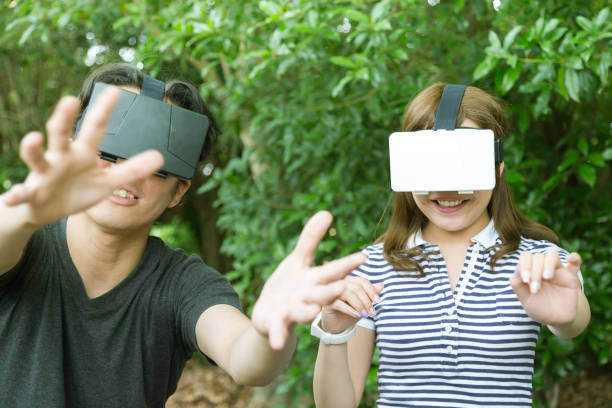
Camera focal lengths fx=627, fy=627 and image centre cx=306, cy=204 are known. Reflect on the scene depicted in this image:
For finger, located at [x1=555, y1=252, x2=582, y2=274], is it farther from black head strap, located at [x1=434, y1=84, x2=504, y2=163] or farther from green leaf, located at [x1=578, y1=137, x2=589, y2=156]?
green leaf, located at [x1=578, y1=137, x2=589, y2=156]

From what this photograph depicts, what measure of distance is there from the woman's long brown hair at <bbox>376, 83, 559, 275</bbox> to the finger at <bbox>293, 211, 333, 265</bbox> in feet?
1.94

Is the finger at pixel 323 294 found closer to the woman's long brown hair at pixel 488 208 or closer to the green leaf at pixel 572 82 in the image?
the woman's long brown hair at pixel 488 208

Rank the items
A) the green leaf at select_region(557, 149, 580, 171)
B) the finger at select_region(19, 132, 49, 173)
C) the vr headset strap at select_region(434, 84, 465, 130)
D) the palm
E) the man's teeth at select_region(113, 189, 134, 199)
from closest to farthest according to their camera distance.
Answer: the finger at select_region(19, 132, 49, 173)
the palm
the man's teeth at select_region(113, 189, 134, 199)
the vr headset strap at select_region(434, 84, 465, 130)
the green leaf at select_region(557, 149, 580, 171)

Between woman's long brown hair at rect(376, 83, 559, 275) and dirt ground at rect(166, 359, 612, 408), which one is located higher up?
woman's long brown hair at rect(376, 83, 559, 275)

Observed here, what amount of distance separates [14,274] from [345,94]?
1.99 meters

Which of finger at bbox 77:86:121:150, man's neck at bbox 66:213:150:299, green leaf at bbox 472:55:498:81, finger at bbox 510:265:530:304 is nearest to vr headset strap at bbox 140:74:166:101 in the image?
man's neck at bbox 66:213:150:299

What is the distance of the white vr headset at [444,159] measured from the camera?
5.47 feet

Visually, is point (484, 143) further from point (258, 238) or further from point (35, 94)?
point (35, 94)

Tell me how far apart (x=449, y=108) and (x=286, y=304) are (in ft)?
2.74

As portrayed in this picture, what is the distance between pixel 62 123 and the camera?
1053mm

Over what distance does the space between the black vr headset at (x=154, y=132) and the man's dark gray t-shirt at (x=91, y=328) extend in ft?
0.91

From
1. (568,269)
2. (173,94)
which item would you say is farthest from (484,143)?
(173,94)

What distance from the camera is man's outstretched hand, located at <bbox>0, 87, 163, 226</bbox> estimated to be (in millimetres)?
1061

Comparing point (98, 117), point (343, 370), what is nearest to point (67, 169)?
point (98, 117)
